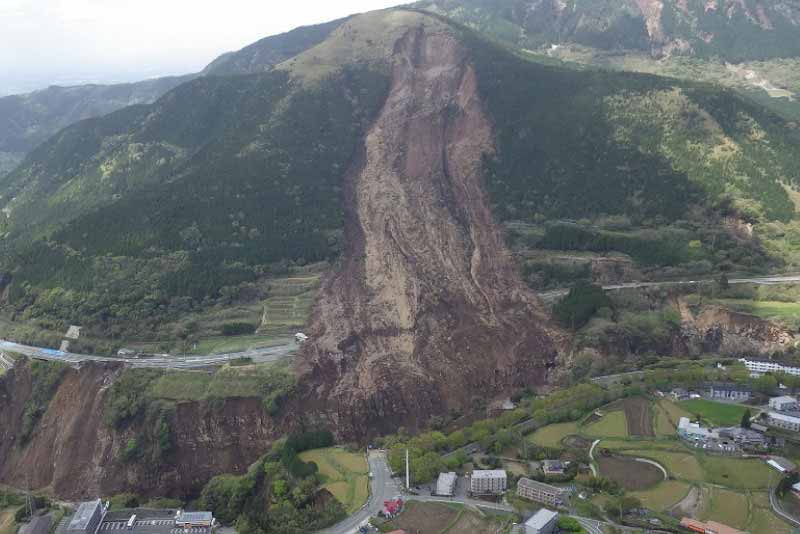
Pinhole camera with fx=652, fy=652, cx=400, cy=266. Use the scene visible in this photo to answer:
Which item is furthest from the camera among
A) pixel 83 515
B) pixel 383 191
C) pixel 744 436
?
pixel 383 191

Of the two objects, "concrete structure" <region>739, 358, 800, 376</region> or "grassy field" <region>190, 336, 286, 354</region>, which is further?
"grassy field" <region>190, 336, 286, 354</region>

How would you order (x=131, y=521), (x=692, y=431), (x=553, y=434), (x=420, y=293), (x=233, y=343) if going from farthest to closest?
(x=420, y=293)
(x=233, y=343)
(x=553, y=434)
(x=692, y=431)
(x=131, y=521)

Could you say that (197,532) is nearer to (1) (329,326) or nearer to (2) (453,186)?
(1) (329,326)

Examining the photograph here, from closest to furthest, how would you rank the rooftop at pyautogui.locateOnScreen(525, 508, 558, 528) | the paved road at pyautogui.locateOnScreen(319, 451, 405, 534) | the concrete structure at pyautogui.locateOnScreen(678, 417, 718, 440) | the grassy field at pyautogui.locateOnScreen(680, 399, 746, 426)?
the rooftop at pyautogui.locateOnScreen(525, 508, 558, 528) → the paved road at pyautogui.locateOnScreen(319, 451, 405, 534) → the concrete structure at pyautogui.locateOnScreen(678, 417, 718, 440) → the grassy field at pyautogui.locateOnScreen(680, 399, 746, 426)

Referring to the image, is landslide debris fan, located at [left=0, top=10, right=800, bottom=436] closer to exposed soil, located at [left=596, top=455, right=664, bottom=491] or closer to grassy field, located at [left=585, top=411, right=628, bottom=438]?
grassy field, located at [left=585, top=411, right=628, bottom=438]

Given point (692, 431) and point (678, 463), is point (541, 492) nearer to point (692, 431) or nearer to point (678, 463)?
point (678, 463)

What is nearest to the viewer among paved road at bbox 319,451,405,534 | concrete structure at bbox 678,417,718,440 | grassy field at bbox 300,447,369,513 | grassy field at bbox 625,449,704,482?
paved road at bbox 319,451,405,534

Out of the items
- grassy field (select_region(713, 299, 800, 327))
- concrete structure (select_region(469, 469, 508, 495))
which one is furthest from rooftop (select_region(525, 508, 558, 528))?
grassy field (select_region(713, 299, 800, 327))

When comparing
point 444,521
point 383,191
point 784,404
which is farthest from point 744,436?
point 383,191
